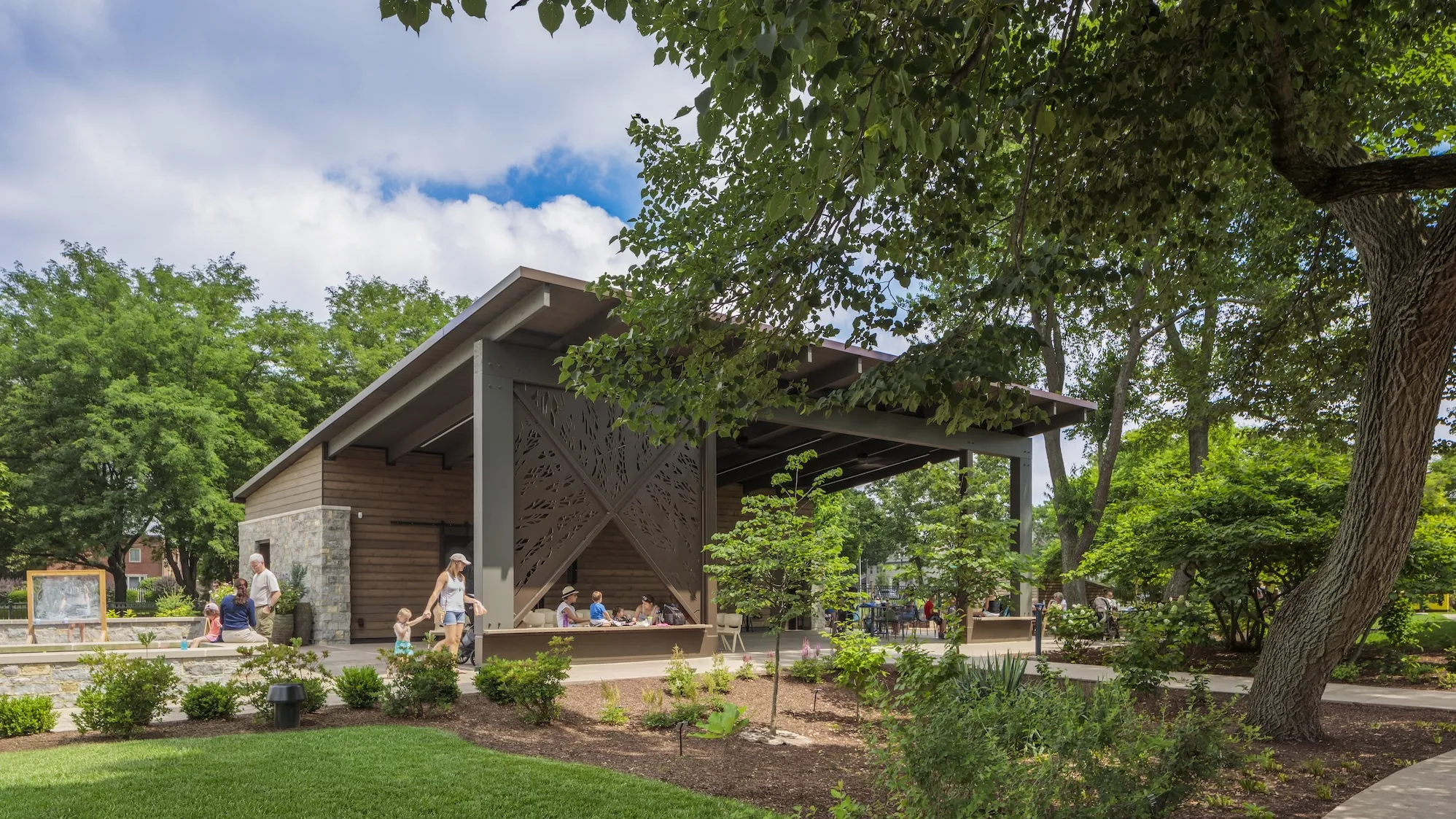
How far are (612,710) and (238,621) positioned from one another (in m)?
5.94

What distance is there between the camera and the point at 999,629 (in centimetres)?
1780

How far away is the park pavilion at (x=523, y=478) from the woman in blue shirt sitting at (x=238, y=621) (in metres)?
2.89

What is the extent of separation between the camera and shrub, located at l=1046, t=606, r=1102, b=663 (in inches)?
495

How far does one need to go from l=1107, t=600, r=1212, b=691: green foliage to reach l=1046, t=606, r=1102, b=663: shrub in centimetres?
353

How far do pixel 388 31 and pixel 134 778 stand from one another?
15.0 ft

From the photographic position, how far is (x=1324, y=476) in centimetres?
1200

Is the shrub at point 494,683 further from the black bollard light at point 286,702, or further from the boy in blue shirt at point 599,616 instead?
the boy in blue shirt at point 599,616

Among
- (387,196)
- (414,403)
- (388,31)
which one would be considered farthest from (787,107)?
(387,196)

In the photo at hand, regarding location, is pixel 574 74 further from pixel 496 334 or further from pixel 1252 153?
pixel 496 334

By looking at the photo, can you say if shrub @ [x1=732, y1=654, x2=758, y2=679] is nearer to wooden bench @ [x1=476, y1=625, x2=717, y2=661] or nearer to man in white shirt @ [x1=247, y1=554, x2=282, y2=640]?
wooden bench @ [x1=476, y1=625, x2=717, y2=661]

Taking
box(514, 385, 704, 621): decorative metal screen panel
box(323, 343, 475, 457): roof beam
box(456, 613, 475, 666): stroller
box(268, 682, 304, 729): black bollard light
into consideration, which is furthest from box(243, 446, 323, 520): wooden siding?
box(268, 682, 304, 729): black bollard light

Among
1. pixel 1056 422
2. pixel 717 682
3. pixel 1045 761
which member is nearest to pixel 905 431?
pixel 1056 422

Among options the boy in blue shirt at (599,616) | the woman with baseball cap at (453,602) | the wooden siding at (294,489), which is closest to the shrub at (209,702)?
the woman with baseball cap at (453,602)

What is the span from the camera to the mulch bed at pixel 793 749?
578 cm
